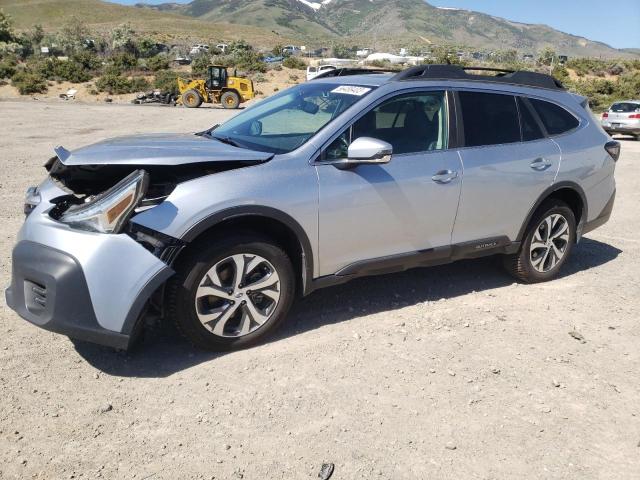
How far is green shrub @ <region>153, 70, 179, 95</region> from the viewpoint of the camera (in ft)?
131

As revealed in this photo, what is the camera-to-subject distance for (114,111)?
26.0 m

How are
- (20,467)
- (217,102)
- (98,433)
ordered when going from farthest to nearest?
1. (217,102)
2. (98,433)
3. (20,467)

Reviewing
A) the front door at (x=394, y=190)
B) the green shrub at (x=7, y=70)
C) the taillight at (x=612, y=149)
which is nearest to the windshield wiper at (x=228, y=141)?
the front door at (x=394, y=190)

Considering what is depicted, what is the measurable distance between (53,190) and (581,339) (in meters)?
3.76

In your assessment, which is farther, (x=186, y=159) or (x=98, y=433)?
(x=186, y=159)

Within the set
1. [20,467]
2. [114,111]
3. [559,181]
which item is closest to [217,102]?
[114,111]

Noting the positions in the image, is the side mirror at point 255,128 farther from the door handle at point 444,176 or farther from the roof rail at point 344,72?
the door handle at point 444,176

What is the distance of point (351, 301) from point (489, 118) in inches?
72.9

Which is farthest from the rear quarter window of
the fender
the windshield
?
the windshield

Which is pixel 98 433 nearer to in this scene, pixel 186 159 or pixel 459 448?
pixel 186 159

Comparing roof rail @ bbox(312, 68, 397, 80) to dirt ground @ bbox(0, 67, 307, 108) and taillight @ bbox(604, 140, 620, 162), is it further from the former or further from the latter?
dirt ground @ bbox(0, 67, 307, 108)

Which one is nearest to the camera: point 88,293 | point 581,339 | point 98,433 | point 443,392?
point 98,433

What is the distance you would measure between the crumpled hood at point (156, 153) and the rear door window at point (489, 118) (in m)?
1.72

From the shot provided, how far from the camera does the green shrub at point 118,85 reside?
39.5 meters
